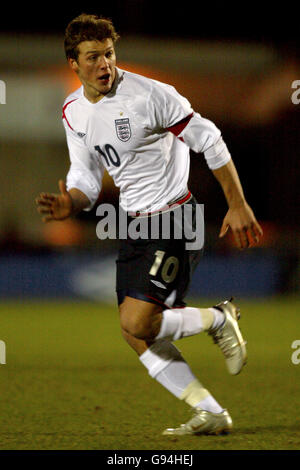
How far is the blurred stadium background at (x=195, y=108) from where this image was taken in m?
12.4

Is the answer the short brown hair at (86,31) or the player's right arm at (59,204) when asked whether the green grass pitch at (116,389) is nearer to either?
the player's right arm at (59,204)

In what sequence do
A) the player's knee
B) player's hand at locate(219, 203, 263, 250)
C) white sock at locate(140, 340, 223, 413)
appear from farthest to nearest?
white sock at locate(140, 340, 223, 413)
the player's knee
player's hand at locate(219, 203, 263, 250)

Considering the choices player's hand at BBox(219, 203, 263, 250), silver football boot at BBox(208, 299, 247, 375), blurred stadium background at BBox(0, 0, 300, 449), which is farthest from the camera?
blurred stadium background at BBox(0, 0, 300, 449)

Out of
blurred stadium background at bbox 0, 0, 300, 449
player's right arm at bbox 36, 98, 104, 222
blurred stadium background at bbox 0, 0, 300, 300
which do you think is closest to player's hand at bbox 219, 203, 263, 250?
player's right arm at bbox 36, 98, 104, 222

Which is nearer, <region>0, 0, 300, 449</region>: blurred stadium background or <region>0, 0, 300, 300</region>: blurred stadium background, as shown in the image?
<region>0, 0, 300, 449</region>: blurred stadium background

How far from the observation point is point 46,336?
356 inches

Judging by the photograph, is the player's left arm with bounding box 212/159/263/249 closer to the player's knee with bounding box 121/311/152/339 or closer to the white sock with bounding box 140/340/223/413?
the player's knee with bounding box 121/311/152/339

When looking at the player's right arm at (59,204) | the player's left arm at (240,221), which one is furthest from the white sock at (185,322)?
the player's right arm at (59,204)

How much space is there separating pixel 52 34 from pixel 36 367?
8.52 meters

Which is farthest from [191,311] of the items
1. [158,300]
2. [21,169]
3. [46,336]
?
[21,169]

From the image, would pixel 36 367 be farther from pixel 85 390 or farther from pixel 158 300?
pixel 158 300

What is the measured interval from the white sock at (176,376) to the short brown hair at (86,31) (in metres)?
1.65

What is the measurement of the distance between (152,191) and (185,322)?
740mm

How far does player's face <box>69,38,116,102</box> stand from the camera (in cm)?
422
